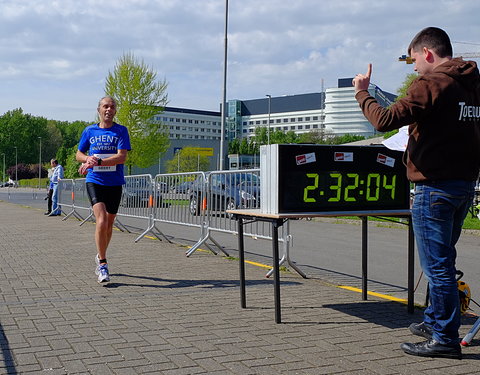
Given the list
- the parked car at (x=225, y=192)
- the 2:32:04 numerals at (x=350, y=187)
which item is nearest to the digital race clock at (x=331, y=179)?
the 2:32:04 numerals at (x=350, y=187)

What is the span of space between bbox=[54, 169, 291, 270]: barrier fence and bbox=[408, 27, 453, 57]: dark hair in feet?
14.2

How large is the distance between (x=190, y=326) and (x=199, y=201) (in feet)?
17.9

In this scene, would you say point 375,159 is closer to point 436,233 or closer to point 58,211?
point 436,233

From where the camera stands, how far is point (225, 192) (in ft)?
31.1

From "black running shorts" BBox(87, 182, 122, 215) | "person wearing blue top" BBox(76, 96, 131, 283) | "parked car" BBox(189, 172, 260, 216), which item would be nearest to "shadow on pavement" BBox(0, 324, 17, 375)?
"person wearing blue top" BBox(76, 96, 131, 283)

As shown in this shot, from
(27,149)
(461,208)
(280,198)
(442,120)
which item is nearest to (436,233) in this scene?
(461,208)

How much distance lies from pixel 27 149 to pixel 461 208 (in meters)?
148

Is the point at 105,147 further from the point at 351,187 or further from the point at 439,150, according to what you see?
the point at 439,150

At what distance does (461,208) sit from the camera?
4137 millimetres

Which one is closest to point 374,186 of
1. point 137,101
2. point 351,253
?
point 351,253

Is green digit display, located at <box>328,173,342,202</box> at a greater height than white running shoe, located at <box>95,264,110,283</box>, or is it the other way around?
green digit display, located at <box>328,173,342,202</box>

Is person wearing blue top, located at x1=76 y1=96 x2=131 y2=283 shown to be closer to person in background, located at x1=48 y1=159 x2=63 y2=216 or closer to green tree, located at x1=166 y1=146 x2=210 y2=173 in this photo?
person in background, located at x1=48 y1=159 x2=63 y2=216

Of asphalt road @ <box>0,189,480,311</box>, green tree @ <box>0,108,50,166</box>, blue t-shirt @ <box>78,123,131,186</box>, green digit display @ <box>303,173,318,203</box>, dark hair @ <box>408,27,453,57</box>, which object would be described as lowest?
asphalt road @ <box>0,189,480,311</box>

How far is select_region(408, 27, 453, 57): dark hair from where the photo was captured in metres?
4.05
